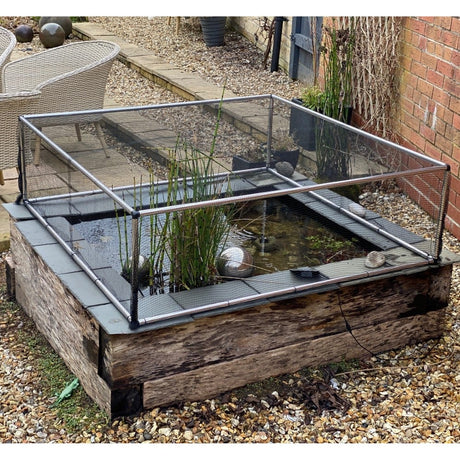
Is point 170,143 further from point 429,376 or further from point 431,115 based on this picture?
point 431,115

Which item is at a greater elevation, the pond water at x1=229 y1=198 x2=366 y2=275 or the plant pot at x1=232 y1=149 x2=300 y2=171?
the plant pot at x1=232 y1=149 x2=300 y2=171

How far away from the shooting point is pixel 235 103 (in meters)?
4.50

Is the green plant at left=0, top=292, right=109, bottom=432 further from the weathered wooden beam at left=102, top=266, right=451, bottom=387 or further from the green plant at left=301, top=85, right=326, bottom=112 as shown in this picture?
the green plant at left=301, top=85, right=326, bottom=112

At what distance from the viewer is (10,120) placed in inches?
211

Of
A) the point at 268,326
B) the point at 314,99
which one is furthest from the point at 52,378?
the point at 314,99

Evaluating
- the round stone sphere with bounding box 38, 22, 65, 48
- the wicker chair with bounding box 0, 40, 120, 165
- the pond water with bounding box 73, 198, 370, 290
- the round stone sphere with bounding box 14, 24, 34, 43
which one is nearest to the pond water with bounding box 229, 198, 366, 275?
the pond water with bounding box 73, 198, 370, 290

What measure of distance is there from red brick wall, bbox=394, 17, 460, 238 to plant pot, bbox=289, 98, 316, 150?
4.07 feet

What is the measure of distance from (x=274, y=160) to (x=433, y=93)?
1569 millimetres

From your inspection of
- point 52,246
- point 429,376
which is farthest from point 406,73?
point 52,246

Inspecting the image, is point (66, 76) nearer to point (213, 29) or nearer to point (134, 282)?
point (134, 282)

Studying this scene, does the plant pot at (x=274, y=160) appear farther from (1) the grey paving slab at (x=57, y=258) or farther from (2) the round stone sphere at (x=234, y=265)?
(1) the grey paving slab at (x=57, y=258)

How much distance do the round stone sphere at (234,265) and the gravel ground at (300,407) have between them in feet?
1.67

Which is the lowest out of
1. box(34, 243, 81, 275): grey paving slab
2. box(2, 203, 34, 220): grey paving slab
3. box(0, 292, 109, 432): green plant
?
box(0, 292, 109, 432): green plant

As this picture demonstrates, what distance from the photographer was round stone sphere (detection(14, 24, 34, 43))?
10.9 metres
